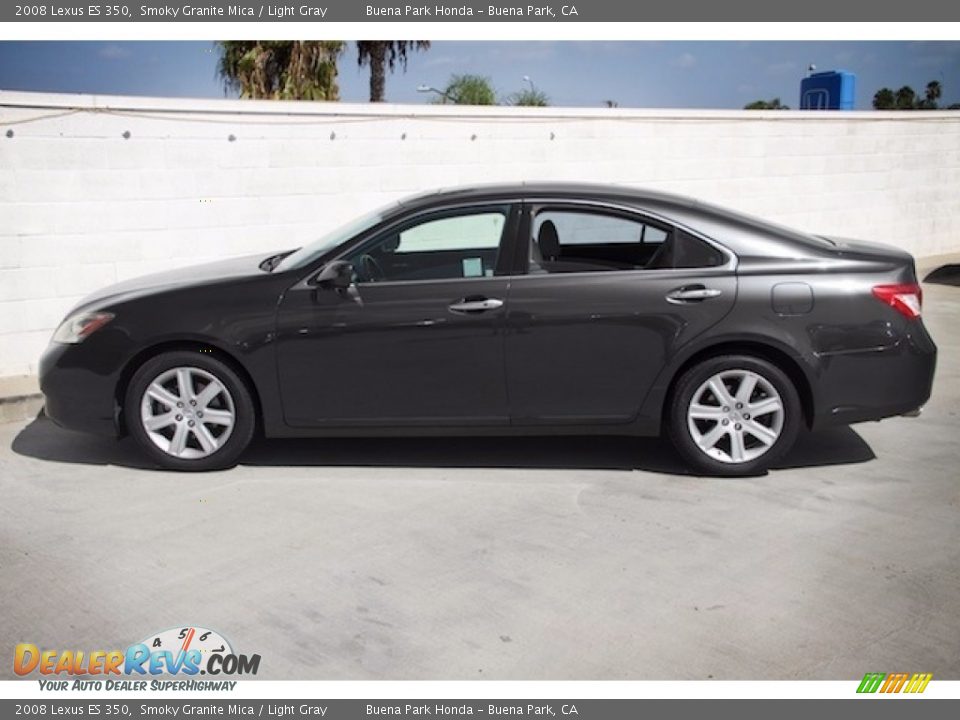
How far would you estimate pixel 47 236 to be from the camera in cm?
812

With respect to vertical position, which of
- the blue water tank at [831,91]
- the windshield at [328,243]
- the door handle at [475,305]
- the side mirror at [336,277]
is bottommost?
the door handle at [475,305]

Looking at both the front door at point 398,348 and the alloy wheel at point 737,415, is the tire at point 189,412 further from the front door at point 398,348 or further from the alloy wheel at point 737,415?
the alloy wheel at point 737,415

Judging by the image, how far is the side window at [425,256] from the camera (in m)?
5.89

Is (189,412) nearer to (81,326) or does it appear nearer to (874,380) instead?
(81,326)

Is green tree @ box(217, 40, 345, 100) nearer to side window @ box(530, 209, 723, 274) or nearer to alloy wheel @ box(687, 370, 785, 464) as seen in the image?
side window @ box(530, 209, 723, 274)

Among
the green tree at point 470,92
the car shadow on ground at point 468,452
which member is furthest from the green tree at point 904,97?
the car shadow on ground at point 468,452

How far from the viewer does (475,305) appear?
225 inches

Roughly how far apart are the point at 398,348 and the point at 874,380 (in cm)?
253

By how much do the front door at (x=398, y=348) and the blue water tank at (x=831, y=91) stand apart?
11442 mm

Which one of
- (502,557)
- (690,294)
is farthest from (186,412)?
(690,294)

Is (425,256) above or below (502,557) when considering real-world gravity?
above

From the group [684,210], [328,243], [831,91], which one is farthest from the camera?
[831,91]

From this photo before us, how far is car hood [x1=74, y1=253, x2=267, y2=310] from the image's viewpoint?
6.03 m
